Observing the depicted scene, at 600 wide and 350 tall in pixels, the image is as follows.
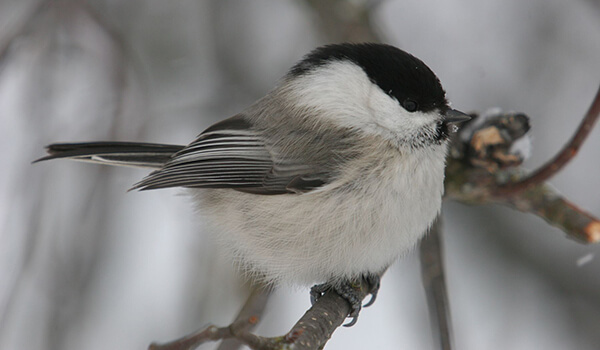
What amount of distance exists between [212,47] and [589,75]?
7.76 feet

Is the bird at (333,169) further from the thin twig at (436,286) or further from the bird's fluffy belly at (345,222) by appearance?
the thin twig at (436,286)

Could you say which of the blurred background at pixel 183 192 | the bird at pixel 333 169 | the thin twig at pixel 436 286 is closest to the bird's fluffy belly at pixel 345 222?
the bird at pixel 333 169

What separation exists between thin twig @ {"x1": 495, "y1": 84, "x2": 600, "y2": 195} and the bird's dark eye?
506 millimetres

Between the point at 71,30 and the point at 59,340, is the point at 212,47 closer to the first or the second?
the point at 71,30

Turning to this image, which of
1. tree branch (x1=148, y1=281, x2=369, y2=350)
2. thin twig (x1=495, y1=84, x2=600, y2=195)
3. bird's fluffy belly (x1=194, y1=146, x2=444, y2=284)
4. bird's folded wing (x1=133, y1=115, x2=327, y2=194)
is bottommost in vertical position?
tree branch (x1=148, y1=281, x2=369, y2=350)

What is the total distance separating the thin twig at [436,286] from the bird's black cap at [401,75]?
0.67 m

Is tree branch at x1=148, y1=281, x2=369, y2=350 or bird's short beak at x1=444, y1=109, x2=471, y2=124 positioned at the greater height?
bird's short beak at x1=444, y1=109, x2=471, y2=124

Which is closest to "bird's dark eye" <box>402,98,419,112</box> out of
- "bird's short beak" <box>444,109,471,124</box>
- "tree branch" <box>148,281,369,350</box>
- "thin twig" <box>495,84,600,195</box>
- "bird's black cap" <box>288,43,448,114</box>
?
"bird's black cap" <box>288,43,448,114</box>

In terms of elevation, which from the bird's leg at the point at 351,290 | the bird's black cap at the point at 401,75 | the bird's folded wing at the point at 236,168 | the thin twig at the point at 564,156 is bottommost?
the bird's leg at the point at 351,290

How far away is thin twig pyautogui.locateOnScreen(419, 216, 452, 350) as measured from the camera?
6.25 feet

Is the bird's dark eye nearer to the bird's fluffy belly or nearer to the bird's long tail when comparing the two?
the bird's fluffy belly

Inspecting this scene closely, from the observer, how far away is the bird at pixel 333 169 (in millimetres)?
1788

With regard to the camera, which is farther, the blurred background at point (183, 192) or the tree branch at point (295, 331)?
the blurred background at point (183, 192)

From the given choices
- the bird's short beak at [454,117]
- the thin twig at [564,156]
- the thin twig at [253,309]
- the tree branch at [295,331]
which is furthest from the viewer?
the bird's short beak at [454,117]
